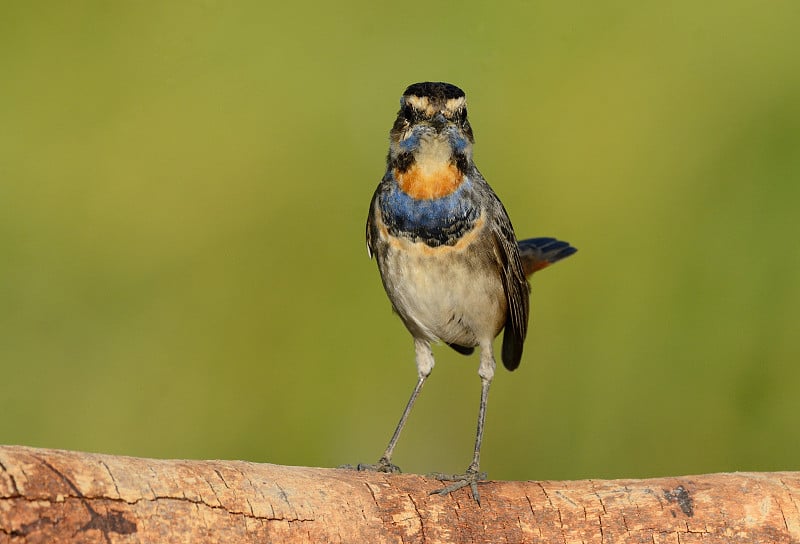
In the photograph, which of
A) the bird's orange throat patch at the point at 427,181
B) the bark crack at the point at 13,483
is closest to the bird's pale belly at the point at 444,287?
the bird's orange throat patch at the point at 427,181

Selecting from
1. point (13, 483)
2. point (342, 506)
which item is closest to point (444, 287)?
point (342, 506)

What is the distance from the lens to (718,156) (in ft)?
21.6

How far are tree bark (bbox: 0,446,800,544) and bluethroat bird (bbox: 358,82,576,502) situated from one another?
1.19ft

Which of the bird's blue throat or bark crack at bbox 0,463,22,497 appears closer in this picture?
bark crack at bbox 0,463,22,497

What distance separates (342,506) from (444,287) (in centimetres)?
109

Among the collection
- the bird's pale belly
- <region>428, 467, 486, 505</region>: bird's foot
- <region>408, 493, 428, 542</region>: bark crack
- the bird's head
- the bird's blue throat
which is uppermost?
the bird's head

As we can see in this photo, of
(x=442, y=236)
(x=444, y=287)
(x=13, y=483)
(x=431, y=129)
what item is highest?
(x=431, y=129)

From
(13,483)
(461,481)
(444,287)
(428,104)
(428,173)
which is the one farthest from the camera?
(444,287)

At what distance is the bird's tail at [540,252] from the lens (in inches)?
195

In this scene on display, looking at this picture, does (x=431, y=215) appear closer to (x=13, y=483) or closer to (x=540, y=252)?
(x=540, y=252)

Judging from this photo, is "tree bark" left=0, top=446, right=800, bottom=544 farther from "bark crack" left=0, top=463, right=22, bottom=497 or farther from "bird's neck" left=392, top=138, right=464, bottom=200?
"bird's neck" left=392, top=138, right=464, bottom=200

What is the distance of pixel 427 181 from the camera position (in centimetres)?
406

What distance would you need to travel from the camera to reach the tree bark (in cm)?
283

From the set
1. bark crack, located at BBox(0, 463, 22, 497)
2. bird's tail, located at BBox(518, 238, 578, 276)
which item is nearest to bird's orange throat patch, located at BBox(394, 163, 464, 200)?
bird's tail, located at BBox(518, 238, 578, 276)
